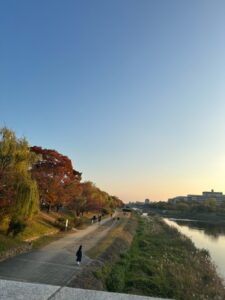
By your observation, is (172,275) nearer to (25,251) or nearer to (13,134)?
(25,251)

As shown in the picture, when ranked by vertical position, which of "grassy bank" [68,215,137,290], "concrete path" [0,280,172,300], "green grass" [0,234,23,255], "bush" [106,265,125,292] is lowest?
"bush" [106,265,125,292]

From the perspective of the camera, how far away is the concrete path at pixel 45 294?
966 cm

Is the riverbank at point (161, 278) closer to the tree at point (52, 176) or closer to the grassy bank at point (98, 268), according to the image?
the grassy bank at point (98, 268)

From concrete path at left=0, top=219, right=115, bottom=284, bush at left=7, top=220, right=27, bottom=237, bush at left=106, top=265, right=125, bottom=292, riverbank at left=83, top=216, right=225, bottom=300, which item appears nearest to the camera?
concrete path at left=0, top=219, right=115, bottom=284

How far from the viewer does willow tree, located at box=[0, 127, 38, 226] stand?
81.9 ft

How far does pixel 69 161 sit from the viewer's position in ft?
178

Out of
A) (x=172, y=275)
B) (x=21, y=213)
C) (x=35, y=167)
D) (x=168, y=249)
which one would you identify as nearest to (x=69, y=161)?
(x=35, y=167)

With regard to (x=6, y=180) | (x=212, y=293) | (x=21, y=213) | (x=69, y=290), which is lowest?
(x=212, y=293)

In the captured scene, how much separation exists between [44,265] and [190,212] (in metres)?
157

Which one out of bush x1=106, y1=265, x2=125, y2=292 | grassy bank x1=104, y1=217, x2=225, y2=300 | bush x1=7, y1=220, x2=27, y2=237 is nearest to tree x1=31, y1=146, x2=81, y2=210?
bush x1=7, y1=220, x2=27, y2=237

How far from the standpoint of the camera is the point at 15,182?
26156 mm

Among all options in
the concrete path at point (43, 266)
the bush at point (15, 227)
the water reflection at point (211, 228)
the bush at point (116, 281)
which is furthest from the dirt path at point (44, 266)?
the water reflection at point (211, 228)

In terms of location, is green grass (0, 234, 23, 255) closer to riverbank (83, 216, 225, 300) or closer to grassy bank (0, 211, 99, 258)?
grassy bank (0, 211, 99, 258)

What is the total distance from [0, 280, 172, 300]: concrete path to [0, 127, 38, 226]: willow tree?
1476 cm
